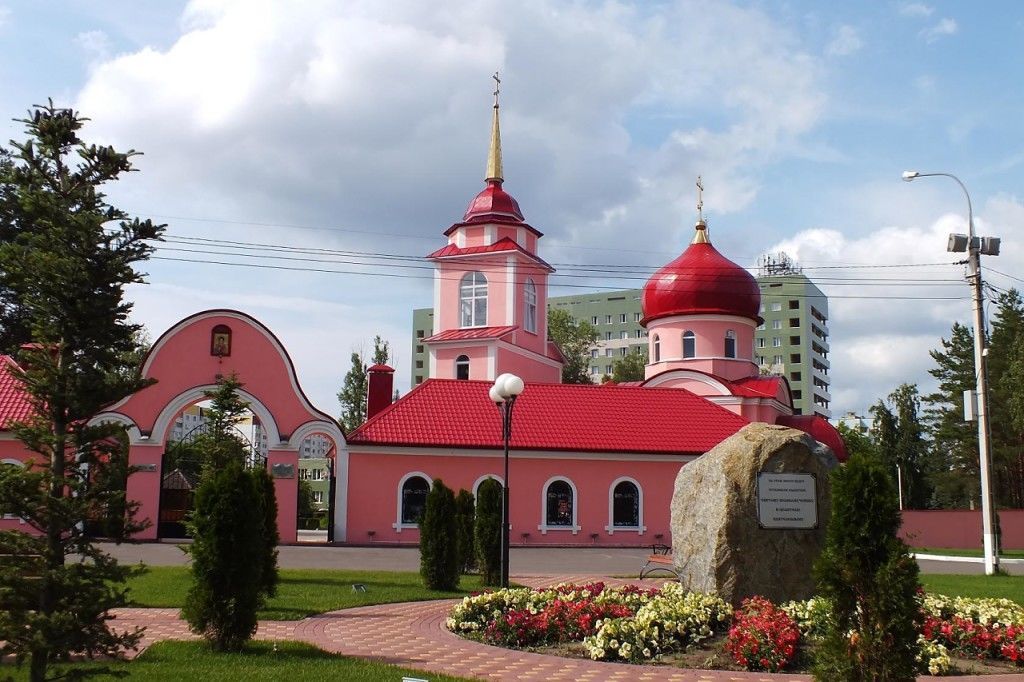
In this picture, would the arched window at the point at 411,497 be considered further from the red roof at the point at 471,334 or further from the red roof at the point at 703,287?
the red roof at the point at 703,287

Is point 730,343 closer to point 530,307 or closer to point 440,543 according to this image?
point 530,307

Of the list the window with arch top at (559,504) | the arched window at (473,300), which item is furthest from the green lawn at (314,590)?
the arched window at (473,300)

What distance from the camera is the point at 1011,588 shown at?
61.7 feet

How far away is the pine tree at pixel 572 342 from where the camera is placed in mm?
60000

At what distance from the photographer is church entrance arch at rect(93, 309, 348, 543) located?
28484mm

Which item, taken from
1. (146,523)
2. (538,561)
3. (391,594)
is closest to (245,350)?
(538,561)

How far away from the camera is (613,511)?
31.7 meters

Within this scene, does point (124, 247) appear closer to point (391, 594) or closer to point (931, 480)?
point (391, 594)

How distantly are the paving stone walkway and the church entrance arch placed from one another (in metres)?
15.3

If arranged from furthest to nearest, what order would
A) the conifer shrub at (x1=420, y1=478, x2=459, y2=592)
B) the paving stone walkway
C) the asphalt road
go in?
the asphalt road
the conifer shrub at (x1=420, y1=478, x2=459, y2=592)
the paving stone walkway

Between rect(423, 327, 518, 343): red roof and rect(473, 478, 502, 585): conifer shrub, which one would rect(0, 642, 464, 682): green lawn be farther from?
rect(423, 327, 518, 343): red roof

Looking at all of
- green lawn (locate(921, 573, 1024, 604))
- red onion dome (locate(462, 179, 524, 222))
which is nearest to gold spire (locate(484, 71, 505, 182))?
red onion dome (locate(462, 179, 524, 222))

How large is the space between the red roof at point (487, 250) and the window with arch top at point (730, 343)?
7997 mm

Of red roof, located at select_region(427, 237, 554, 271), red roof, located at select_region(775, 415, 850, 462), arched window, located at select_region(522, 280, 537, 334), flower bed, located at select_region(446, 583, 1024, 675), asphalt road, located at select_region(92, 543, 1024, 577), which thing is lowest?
asphalt road, located at select_region(92, 543, 1024, 577)
